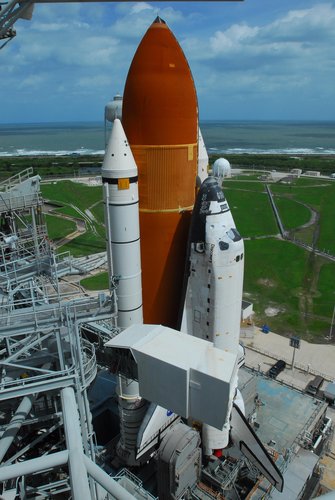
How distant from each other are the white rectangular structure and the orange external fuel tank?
19.0 ft

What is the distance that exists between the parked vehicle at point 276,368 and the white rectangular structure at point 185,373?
1582 centimetres

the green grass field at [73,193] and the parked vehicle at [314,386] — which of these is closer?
the parked vehicle at [314,386]

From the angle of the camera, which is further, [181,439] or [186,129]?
[186,129]

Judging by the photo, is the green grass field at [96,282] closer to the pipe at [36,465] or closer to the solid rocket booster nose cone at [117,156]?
the solid rocket booster nose cone at [117,156]

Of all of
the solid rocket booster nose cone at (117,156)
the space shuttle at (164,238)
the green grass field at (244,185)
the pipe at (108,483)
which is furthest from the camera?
the green grass field at (244,185)

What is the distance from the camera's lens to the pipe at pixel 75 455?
6.42m

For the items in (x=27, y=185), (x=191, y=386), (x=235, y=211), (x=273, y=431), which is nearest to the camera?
(x=191, y=386)

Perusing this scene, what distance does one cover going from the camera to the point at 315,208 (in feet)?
229

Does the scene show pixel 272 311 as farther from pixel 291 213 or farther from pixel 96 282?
pixel 291 213

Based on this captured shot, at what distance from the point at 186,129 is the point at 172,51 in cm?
305

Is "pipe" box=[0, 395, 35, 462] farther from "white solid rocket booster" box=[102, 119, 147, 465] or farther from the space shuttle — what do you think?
"white solid rocket booster" box=[102, 119, 147, 465]

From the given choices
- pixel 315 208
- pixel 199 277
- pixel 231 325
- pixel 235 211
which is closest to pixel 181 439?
pixel 231 325

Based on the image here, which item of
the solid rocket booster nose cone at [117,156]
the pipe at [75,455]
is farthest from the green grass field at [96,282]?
the pipe at [75,455]

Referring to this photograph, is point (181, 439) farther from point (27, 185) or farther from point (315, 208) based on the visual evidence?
point (315, 208)
